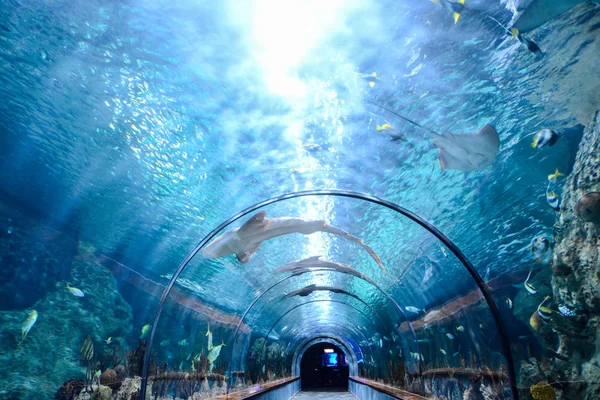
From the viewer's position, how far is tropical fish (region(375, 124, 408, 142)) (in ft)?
15.9

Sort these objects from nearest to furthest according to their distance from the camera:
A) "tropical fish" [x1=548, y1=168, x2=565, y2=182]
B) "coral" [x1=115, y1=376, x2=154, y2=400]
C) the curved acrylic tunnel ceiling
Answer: "tropical fish" [x1=548, y1=168, x2=565, y2=182] → "coral" [x1=115, y1=376, x2=154, y2=400] → the curved acrylic tunnel ceiling

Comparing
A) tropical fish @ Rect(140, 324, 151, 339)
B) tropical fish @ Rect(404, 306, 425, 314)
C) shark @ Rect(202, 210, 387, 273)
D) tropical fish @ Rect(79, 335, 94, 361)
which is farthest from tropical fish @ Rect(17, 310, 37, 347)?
tropical fish @ Rect(404, 306, 425, 314)

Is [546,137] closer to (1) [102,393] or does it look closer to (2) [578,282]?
(2) [578,282]

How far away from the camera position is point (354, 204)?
6.88m

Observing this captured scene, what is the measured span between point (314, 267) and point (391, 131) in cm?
606

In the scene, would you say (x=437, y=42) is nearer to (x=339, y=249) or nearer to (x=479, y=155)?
(x=479, y=155)

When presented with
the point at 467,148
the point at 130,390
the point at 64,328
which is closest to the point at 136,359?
the point at 130,390

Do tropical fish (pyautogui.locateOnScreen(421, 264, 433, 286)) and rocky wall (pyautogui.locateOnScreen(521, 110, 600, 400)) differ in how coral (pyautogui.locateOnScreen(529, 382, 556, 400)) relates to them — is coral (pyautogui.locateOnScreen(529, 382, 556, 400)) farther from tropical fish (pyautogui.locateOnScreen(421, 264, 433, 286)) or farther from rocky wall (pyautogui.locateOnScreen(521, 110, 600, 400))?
tropical fish (pyautogui.locateOnScreen(421, 264, 433, 286))

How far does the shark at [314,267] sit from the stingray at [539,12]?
691 cm

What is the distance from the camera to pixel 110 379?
232 inches

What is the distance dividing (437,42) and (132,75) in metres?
3.55

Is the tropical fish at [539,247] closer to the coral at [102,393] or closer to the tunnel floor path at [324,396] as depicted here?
the coral at [102,393]

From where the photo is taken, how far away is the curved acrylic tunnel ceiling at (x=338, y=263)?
636cm

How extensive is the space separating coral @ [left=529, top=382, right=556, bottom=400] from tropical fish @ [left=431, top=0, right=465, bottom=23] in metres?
4.80
